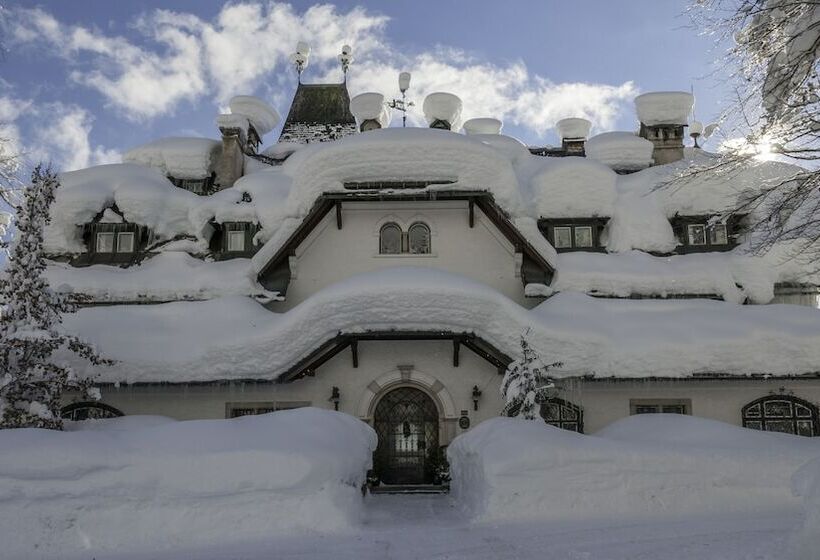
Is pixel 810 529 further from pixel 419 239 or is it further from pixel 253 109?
pixel 253 109

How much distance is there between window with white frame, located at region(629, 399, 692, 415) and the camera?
17000 mm

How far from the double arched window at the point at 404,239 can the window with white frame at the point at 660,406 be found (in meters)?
6.78

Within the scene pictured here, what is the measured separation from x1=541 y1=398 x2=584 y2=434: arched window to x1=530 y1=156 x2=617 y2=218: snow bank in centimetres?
570

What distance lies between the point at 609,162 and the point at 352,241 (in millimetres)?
10074

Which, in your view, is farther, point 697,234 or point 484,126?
point 484,126

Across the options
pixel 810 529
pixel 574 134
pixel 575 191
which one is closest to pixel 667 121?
pixel 574 134

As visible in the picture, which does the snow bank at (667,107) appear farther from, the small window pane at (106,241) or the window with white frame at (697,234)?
the small window pane at (106,241)

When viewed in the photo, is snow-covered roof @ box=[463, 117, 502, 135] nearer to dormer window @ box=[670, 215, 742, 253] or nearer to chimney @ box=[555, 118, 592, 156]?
chimney @ box=[555, 118, 592, 156]

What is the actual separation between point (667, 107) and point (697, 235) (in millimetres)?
6356

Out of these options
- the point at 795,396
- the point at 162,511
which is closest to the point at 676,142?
the point at 795,396

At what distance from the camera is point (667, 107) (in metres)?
23.8

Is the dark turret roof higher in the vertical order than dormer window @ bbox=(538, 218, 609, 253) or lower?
higher

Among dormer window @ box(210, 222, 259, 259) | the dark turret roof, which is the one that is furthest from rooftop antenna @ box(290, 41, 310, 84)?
dormer window @ box(210, 222, 259, 259)

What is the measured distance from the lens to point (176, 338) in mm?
16672
